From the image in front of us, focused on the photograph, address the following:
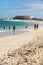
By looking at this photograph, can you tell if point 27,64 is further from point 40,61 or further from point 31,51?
point 31,51

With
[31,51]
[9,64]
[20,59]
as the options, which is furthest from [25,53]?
[9,64]

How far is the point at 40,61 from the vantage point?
712 centimetres

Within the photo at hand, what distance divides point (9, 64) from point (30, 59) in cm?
84

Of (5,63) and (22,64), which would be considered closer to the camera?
(22,64)

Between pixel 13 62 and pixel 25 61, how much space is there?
48 cm

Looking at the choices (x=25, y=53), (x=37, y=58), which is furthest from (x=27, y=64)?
(x=25, y=53)

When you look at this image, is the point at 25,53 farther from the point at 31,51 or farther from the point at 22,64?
the point at 22,64

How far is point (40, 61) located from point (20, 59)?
3.19 feet

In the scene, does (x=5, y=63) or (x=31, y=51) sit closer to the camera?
(x=5, y=63)

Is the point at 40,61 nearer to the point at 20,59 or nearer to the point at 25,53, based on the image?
the point at 20,59

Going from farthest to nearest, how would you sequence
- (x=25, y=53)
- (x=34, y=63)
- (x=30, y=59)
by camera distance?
(x=25, y=53) < (x=30, y=59) < (x=34, y=63)

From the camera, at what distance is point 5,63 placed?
753 centimetres

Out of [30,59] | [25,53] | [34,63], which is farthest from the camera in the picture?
[25,53]

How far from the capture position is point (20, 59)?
25.4 ft
